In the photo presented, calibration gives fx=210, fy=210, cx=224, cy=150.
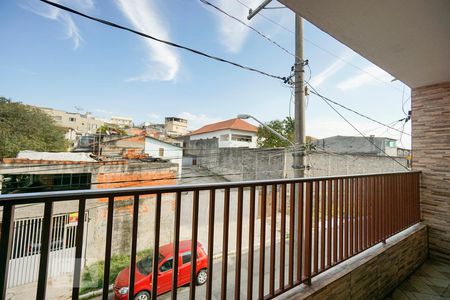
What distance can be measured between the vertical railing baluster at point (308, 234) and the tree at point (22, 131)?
5.99 m

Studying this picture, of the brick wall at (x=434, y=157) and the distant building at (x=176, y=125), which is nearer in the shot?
the brick wall at (x=434, y=157)

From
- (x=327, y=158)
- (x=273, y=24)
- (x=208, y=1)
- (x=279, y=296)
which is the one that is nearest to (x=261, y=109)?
(x=327, y=158)

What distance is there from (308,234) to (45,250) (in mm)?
1253

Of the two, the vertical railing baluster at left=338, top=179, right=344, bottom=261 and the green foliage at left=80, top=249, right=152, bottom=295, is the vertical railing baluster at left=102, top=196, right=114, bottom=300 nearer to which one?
the green foliage at left=80, top=249, right=152, bottom=295

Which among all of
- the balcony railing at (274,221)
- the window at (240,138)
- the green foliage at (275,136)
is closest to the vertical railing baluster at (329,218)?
the balcony railing at (274,221)

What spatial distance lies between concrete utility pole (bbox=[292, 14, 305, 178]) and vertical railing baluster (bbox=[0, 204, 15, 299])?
3212 millimetres


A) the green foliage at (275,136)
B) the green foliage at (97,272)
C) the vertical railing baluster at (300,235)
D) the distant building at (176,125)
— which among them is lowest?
the green foliage at (97,272)

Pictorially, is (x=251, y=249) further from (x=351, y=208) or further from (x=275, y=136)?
(x=275, y=136)

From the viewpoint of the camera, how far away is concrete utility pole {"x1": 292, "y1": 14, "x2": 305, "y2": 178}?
3.22m

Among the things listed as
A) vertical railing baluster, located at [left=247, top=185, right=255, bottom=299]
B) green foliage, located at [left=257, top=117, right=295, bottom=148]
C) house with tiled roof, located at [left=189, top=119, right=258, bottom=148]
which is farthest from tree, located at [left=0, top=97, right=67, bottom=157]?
house with tiled roof, located at [left=189, top=119, right=258, bottom=148]

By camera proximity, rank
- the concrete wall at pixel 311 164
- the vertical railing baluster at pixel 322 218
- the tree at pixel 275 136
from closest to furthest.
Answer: the vertical railing baluster at pixel 322 218, the concrete wall at pixel 311 164, the tree at pixel 275 136

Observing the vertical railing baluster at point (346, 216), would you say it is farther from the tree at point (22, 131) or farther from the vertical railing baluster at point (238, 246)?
the tree at point (22, 131)

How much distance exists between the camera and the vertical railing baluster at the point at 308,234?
126 centimetres

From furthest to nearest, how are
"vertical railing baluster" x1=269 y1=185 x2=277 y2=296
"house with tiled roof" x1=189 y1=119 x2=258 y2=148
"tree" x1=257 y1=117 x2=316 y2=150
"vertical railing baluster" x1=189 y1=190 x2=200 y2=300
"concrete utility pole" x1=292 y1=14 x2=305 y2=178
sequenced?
1. "house with tiled roof" x1=189 y1=119 x2=258 y2=148
2. "tree" x1=257 y1=117 x2=316 y2=150
3. "concrete utility pole" x1=292 y1=14 x2=305 y2=178
4. "vertical railing baluster" x1=269 y1=185 x2=277 y2=296
5. "vertical railing baluster" x1=189 y1=190 x2=200 y2=300
